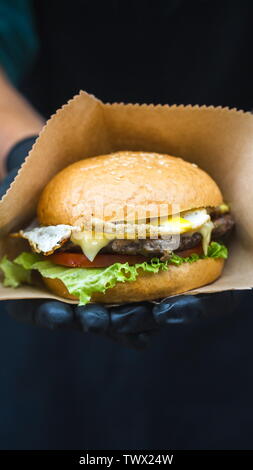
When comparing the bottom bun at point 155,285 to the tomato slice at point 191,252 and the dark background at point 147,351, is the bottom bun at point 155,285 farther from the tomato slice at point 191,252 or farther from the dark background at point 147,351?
the dark background at point 147,351

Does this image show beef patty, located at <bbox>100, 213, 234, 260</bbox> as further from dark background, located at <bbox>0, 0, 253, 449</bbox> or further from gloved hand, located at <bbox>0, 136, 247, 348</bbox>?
dark background, located at <bbox>0, 0, 253, 449</bbox>

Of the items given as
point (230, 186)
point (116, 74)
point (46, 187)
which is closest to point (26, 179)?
point (46, 187)

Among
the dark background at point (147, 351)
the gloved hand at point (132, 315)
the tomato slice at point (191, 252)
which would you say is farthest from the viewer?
the dark background at point (147, 351)

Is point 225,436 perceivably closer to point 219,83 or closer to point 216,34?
point 219,83

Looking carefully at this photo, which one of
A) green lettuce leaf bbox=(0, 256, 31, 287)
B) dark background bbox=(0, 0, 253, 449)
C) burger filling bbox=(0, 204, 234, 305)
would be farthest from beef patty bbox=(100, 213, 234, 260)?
dark background bbox=(0, 0, 253, 449)

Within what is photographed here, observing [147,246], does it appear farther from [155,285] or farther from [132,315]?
[132,315]

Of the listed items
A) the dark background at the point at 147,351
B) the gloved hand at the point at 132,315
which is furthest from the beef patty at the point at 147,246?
the dark background at the point at 147,351
